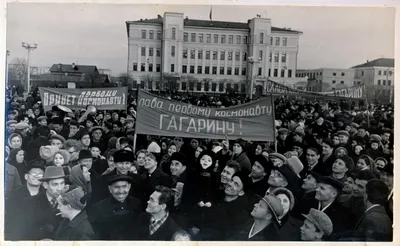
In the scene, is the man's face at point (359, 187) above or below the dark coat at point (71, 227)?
above

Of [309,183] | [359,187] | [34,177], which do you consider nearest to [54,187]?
[34,177]

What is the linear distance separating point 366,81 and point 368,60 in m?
0.14

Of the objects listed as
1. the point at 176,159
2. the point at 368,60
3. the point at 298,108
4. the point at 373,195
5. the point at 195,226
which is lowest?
the point at 195,226

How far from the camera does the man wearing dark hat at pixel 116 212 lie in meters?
3.22

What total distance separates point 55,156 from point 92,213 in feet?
1.46

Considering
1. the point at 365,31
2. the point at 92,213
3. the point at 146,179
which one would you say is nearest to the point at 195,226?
the point at 146,179

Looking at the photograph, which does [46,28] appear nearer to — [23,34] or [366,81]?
[23,34]

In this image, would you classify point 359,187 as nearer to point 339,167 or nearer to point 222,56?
point 339,167

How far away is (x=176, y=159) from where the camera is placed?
3.29m

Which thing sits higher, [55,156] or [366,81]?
[366,81]

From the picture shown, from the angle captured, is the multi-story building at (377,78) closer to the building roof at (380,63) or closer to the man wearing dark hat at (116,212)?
the building roof at (380,63)

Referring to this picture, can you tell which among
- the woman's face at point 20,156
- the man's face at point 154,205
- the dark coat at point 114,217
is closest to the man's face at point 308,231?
the man's face at point 154,205

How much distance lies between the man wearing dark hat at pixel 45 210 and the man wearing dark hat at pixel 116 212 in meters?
0.25

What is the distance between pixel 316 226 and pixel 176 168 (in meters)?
1.01
